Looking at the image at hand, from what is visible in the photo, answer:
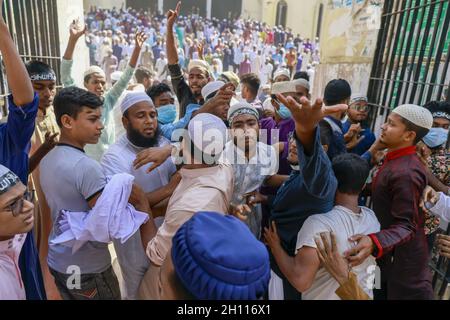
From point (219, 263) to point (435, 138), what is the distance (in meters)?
2.22

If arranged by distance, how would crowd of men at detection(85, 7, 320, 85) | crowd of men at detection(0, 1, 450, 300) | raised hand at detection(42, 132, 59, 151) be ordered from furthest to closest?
1. crowd of men at detection(85, 7, 320, 85)
2. raised hand at detection(42, 132, 59, 151)
3. crowd of men at detection(0, 1, 450, 300)

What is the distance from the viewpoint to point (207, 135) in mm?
1710

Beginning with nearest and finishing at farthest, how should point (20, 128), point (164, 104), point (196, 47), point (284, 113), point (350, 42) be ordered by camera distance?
1. point (20, 128)
2. point (284, 113)
3. point (164, 104)
4. point (350, 42)
5. point (196, 47)

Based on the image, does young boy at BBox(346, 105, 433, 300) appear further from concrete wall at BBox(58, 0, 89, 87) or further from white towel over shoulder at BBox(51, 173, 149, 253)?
concrete wall at BBox(58, 0, 89, 87)

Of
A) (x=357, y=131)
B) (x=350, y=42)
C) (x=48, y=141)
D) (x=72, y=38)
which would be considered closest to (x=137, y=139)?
(x=48, y=141)

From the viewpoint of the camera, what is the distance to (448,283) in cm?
258

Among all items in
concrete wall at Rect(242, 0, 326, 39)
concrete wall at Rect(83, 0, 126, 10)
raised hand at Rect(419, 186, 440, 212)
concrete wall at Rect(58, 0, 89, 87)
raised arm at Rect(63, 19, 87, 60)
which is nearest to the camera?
raised hand at Rect(419, 186, 440, 212)

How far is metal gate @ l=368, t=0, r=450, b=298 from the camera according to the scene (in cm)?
303

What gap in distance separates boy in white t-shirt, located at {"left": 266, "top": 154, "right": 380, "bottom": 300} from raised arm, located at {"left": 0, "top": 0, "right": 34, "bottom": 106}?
152cm

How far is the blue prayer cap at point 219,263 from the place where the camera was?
95 cm

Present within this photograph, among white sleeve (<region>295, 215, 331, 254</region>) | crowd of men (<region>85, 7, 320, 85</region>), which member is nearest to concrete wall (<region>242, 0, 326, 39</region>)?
crowd of men (<region>85, 7, 320, 85</region>)

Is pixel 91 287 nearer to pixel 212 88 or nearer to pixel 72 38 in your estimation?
pixel 212 88

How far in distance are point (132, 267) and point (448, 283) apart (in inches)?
98.4
